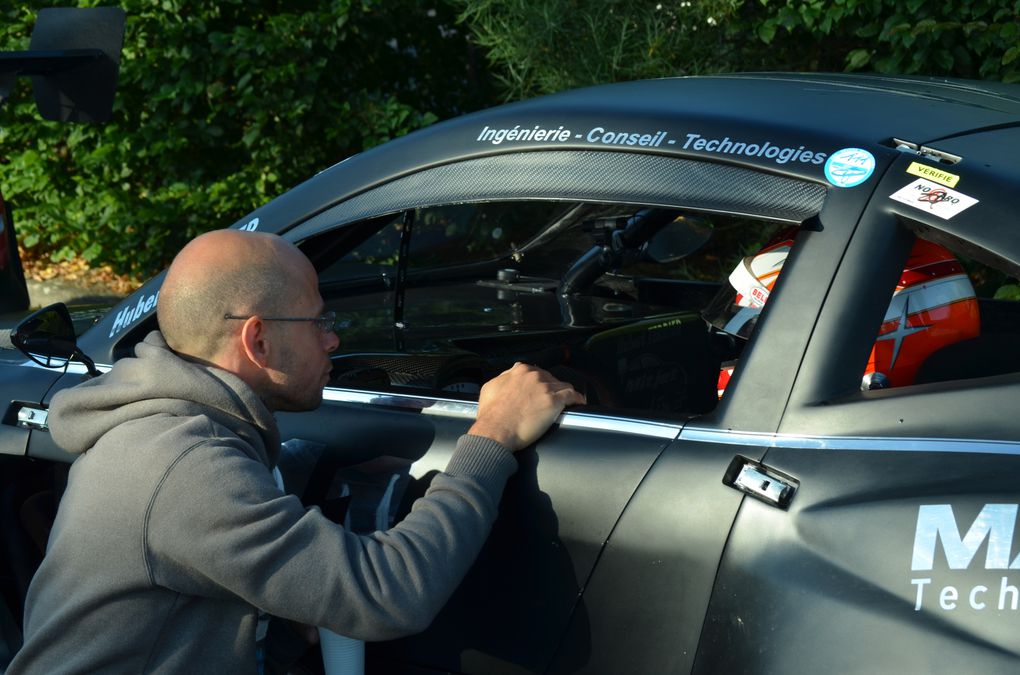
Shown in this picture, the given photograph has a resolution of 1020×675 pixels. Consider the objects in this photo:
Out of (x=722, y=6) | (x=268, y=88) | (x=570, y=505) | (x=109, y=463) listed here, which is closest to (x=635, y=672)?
(x=570, y=505)

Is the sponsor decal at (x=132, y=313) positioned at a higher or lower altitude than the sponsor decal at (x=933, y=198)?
lower

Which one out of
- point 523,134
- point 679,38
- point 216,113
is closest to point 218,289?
point 523,134

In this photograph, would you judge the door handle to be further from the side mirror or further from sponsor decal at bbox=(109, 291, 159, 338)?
the side mirror

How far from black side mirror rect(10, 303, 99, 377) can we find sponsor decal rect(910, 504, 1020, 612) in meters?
1.68

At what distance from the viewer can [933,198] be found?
1.92 m

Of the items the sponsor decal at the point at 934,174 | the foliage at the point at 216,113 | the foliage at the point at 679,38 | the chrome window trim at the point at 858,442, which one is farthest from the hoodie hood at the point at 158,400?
the foliage at the point at 216,113

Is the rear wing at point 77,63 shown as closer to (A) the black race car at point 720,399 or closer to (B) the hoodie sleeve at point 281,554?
(A) the black race car at point 720,399

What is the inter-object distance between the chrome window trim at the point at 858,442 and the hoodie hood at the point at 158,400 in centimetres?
72

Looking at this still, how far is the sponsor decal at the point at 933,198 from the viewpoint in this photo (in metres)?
1.90

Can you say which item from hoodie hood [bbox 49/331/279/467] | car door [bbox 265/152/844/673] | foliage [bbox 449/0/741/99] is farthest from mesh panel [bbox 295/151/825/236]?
foliage [bbox 449/0/741/99]

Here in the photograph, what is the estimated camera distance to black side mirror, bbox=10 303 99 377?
259 centimetres

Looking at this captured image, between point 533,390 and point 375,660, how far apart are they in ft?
2.12

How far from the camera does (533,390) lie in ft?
7.34

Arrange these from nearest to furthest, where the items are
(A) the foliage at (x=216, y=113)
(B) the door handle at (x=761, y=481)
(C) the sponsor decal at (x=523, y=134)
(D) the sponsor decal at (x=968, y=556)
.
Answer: (D) the sponsor decal at (x=968, y=556), (B) the door handle at (x=761, y=481), (C) the sponsor decal at (x=523, y=134), (A) the foliage at (x=216, y=113)
